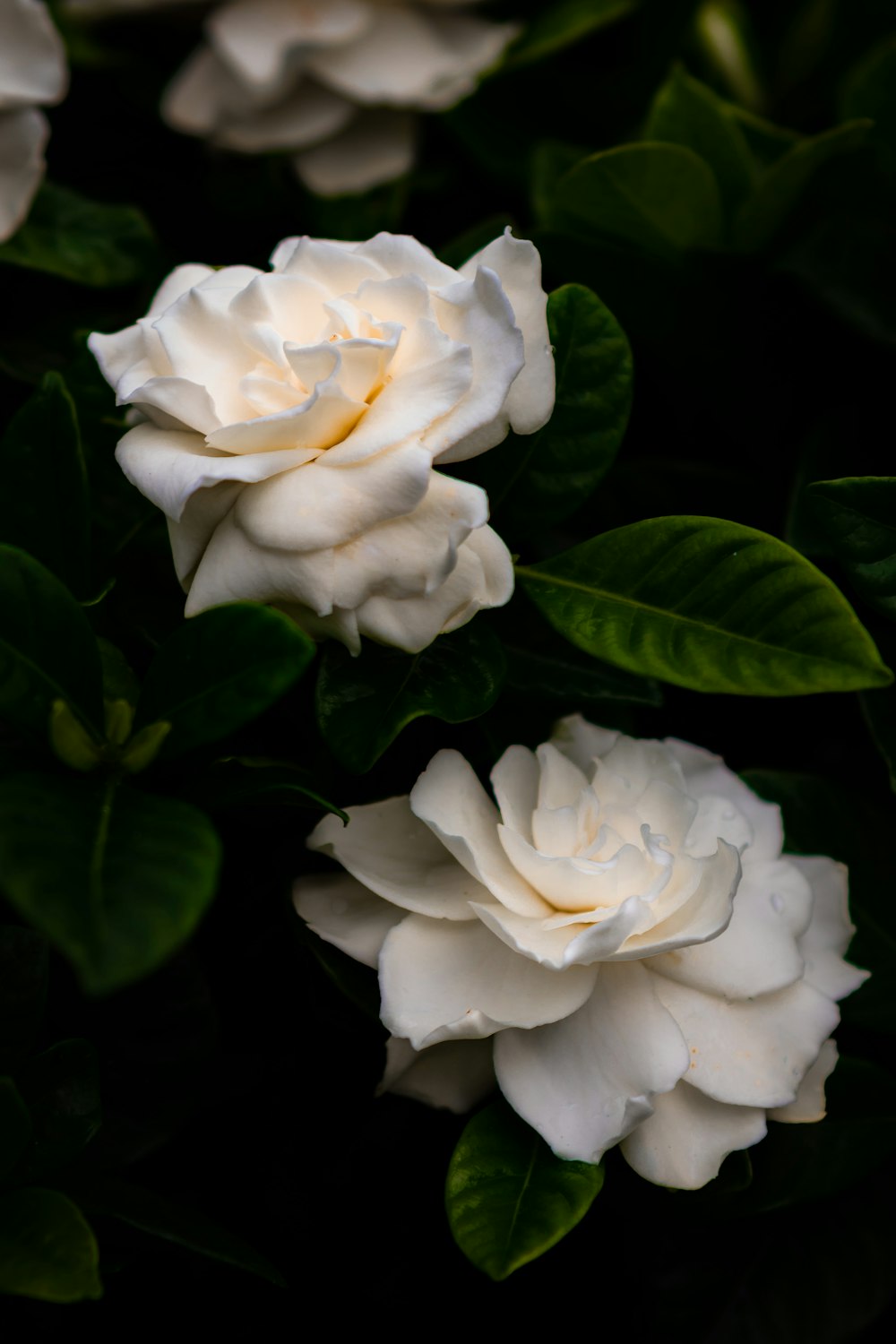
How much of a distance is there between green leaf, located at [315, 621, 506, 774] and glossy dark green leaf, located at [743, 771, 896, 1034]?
0.92 feet

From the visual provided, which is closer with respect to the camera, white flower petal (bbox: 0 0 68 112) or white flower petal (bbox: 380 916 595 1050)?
white flower petal (bbox: 380 916 595 1050)

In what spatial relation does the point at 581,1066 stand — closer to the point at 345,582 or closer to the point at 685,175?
the point at 345,582

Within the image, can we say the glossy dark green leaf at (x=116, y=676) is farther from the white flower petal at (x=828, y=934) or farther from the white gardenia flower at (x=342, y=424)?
the white flower petal at (x=828, y=934)

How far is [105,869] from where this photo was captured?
0.51 meters

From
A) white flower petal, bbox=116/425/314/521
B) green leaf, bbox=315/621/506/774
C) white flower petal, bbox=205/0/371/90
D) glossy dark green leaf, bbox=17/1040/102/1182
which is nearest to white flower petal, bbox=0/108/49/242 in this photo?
white flower petal, bbox=205/0/371/90

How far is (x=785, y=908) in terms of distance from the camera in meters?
0.69

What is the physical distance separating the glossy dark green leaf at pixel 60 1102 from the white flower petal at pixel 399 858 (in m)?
0.18

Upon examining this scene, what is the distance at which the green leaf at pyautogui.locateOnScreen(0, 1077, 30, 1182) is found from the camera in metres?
Result: 0.60

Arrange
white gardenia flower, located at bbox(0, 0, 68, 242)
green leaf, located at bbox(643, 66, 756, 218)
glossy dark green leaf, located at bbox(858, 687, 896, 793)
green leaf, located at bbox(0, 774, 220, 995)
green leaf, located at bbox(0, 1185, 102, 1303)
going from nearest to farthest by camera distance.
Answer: green leaf, located at bbox(0, 774, 220, 995)
green leaf, located at bbox(0, 1185, 102, 1303)
glossy dark green leaf, located at bbox(858, 687, 896, 793)
white gardenia flower, located at bbox(0, 0, 68, 242)
green leaf, located at bbox(643, 66, 756, 218)

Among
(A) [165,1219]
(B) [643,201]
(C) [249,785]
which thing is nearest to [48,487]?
(C) [249,785]

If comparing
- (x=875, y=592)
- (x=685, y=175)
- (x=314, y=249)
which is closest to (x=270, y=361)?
(x=314, y=249)

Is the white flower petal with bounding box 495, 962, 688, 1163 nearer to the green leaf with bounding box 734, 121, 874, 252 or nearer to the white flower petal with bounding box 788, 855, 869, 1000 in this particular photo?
the white flower petal with bounding box 788, 855, 869, 1000

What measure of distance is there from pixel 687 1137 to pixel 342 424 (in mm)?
426

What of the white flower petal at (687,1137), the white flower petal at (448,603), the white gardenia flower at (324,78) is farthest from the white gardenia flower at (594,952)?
the white gardenia flower at (324,78)
